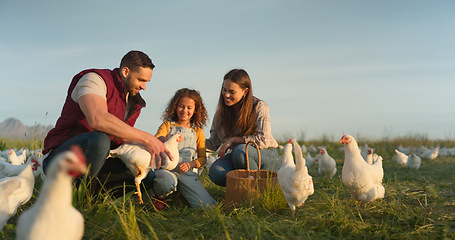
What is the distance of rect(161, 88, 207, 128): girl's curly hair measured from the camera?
4082 mm

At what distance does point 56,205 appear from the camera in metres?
1.66

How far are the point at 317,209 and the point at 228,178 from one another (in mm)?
901

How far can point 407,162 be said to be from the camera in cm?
809

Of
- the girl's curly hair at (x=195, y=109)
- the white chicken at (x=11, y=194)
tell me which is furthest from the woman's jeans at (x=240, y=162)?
the white chicken at (x=11, y=194)

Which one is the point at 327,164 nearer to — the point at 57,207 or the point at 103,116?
the point at 103,116

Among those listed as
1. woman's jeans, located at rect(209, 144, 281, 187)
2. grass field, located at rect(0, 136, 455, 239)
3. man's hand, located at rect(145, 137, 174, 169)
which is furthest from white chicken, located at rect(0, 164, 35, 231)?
woman's jeans, located at rect(209, 144, 281, 187)

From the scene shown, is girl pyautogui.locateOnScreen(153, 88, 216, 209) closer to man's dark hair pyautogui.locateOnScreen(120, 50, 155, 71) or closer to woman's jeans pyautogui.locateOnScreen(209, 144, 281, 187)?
woman's jeans pyautogui.locateOnScreen(209, 144, 281, 187)

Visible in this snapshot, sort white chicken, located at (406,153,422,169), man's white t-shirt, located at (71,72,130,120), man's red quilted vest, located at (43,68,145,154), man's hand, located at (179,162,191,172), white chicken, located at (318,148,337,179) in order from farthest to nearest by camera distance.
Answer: white chicken, located at (406,153,422,169), white chicken, located at (318,148,337,179), man's hand, located at (179,162,191,172), man's red quilted vest, located at (43,68,145,154), man's white t-shirt, located at (71,72,130,120)

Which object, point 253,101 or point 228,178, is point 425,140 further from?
point 228,178

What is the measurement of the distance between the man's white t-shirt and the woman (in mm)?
1584

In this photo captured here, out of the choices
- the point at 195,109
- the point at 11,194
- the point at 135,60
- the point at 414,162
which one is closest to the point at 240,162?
the point at 195,109

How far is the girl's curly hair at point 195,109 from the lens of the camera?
408 centimetres

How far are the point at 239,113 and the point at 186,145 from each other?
78 centimetres

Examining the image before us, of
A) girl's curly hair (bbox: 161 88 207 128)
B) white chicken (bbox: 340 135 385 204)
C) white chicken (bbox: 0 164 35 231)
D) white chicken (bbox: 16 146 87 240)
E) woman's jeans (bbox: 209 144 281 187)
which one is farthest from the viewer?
girl's curly hair (bbox: 161 88 207 128)
